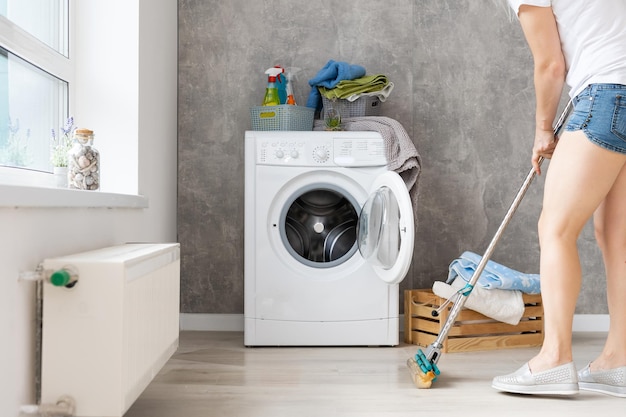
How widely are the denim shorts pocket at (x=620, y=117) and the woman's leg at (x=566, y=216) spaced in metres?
0.06

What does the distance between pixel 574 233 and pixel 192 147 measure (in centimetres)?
189

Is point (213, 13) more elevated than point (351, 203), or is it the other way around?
point (213, 13)

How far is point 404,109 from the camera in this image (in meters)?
3.33

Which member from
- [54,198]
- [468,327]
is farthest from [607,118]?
[54,198]

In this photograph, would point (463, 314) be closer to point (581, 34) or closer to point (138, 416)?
point (581, 34)

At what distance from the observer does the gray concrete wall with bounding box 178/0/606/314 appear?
3277 mm

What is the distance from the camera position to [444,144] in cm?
334

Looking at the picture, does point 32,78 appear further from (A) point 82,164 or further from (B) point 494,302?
(B) point 494,302

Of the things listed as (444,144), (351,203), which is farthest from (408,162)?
(444,144)

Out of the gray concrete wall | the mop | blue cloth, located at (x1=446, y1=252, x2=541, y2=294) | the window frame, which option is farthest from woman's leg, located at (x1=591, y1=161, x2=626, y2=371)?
the window frame

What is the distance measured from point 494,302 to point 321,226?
767 millimetres

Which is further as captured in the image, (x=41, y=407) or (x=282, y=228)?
(x=282, y=228)

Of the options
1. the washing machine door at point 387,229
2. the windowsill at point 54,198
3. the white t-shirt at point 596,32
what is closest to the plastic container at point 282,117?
the washing machine door at point 387,229

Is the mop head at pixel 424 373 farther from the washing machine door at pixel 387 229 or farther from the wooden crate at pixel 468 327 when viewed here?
the wooden crate at pixel 468 327
